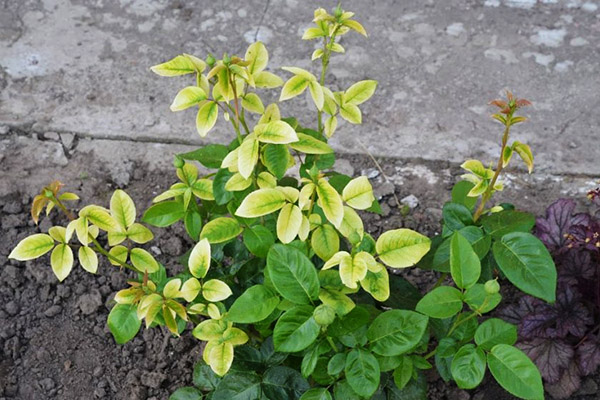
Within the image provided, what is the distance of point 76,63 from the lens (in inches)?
120

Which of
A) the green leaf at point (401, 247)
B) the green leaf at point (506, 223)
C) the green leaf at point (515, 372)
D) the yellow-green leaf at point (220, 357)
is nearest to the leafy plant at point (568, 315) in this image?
the green leaf at point (506, 223)

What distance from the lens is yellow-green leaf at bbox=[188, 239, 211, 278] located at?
1476 millimetres

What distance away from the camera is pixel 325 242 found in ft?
5.00

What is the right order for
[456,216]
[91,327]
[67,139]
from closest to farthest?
1. [456,216]
2. [91,327]
3. [67,139]

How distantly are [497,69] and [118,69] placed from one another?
165cm

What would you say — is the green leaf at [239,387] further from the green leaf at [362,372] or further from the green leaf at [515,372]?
the green leaf at [515,372]

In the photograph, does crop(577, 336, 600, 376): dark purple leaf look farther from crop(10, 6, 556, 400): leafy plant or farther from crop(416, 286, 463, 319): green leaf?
crop(416, 286, 463, 319): green leaf

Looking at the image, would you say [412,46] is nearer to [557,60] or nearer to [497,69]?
[497,69]

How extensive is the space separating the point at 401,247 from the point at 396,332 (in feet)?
0.61

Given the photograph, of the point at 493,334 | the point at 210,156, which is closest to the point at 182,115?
the point at 210,156

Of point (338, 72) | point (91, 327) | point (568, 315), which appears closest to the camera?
point (568, 315)

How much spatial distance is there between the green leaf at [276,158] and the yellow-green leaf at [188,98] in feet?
0.60

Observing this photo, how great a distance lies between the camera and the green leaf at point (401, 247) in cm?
143

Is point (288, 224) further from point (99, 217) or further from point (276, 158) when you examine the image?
point (99, 217)
